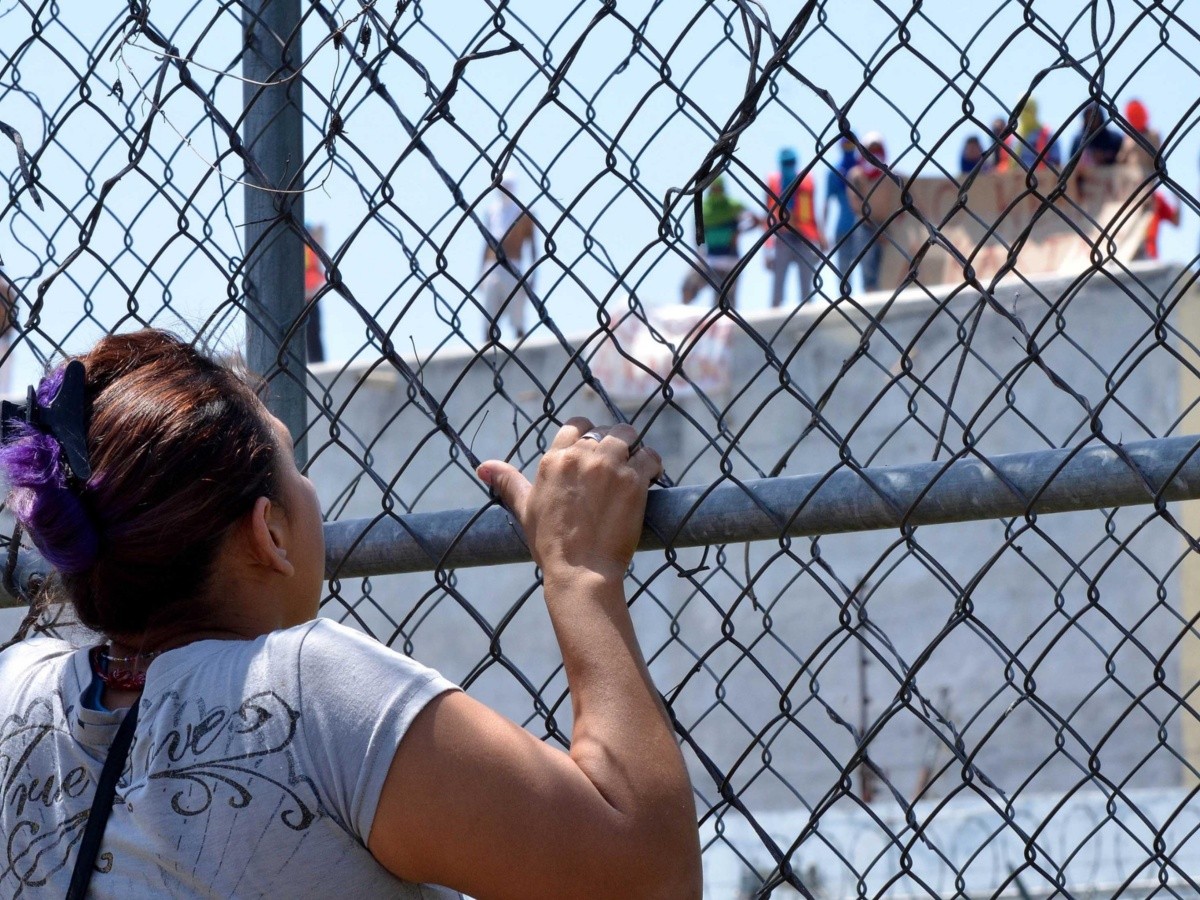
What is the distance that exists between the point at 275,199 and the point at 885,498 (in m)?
1.04

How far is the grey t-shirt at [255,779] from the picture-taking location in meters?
1.32

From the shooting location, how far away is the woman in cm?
129

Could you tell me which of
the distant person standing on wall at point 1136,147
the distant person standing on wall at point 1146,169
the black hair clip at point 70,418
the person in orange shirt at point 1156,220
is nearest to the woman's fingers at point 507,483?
the black hair clip at point 70,418

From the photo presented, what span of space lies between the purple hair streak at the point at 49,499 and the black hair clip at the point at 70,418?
1 centimetres

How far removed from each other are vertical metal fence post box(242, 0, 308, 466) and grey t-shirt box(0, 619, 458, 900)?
2.61 feet

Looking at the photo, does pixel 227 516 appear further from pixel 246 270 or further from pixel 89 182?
pixel 89 182

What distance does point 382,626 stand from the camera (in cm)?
1065

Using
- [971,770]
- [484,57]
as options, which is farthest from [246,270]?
[971,770]

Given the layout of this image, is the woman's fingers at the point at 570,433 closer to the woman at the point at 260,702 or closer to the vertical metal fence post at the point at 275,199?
the woman at the point at 260,702

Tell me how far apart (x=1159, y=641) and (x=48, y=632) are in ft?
26.6

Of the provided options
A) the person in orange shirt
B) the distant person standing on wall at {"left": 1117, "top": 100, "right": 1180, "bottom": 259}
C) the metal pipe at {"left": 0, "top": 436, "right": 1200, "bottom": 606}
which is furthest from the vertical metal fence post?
the distant person standing on wall at {"left": 1117, "top": 100, "right": 1180, "bottom": 259}

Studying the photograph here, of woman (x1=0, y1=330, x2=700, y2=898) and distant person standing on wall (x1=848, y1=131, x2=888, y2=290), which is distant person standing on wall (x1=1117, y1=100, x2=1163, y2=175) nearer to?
distant person standing on wall (x1=848, y1=131, x2=888, y2=290)

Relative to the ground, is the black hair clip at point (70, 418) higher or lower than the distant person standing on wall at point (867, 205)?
lower

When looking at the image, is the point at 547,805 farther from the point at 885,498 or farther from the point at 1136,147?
the point at 1136,147
